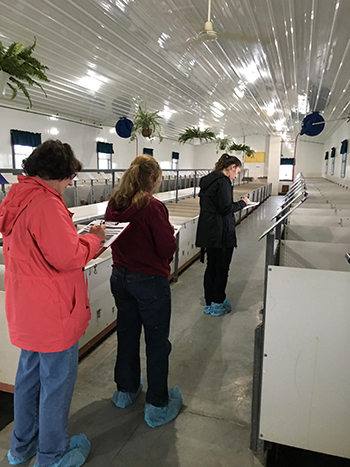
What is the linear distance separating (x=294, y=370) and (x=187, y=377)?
99 centimetres

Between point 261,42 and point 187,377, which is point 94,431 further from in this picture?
point 261,42

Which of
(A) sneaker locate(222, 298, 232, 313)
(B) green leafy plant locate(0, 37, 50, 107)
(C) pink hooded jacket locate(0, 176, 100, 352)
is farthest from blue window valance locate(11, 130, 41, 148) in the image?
(C) pink hooded jacket locate(0, 176, 100, 352)

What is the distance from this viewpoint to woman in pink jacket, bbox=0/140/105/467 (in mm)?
1260

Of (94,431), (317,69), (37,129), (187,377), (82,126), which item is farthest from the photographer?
(82,126)

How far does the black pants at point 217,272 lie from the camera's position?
310cm

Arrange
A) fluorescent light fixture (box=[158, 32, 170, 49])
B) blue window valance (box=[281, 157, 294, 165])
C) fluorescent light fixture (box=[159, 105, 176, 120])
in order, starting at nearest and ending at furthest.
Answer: fluorescent light fixture (box=[158, 32, 170, 49])
fluorescent light fixture (box=[159, 105, 176, 120])
blue window valance (box=[281, 157, 294, 165])

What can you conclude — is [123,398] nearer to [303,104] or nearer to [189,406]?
[189,406]

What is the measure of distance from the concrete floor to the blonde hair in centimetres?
121

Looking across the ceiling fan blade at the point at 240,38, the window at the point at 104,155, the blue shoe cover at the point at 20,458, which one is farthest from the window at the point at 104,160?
the blue shoe cover at the point at 20,458

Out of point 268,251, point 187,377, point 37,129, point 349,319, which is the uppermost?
point 37,129

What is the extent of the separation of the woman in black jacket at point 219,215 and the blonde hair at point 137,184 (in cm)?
132

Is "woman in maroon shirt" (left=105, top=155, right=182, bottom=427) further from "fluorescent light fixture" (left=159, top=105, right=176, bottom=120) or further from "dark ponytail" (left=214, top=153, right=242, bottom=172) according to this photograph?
"fluorescent light fixture" (left=159, top=105, right=176, bottom=120)

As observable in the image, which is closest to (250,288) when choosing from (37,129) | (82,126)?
(37,129)

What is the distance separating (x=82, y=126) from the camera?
1150 cm
